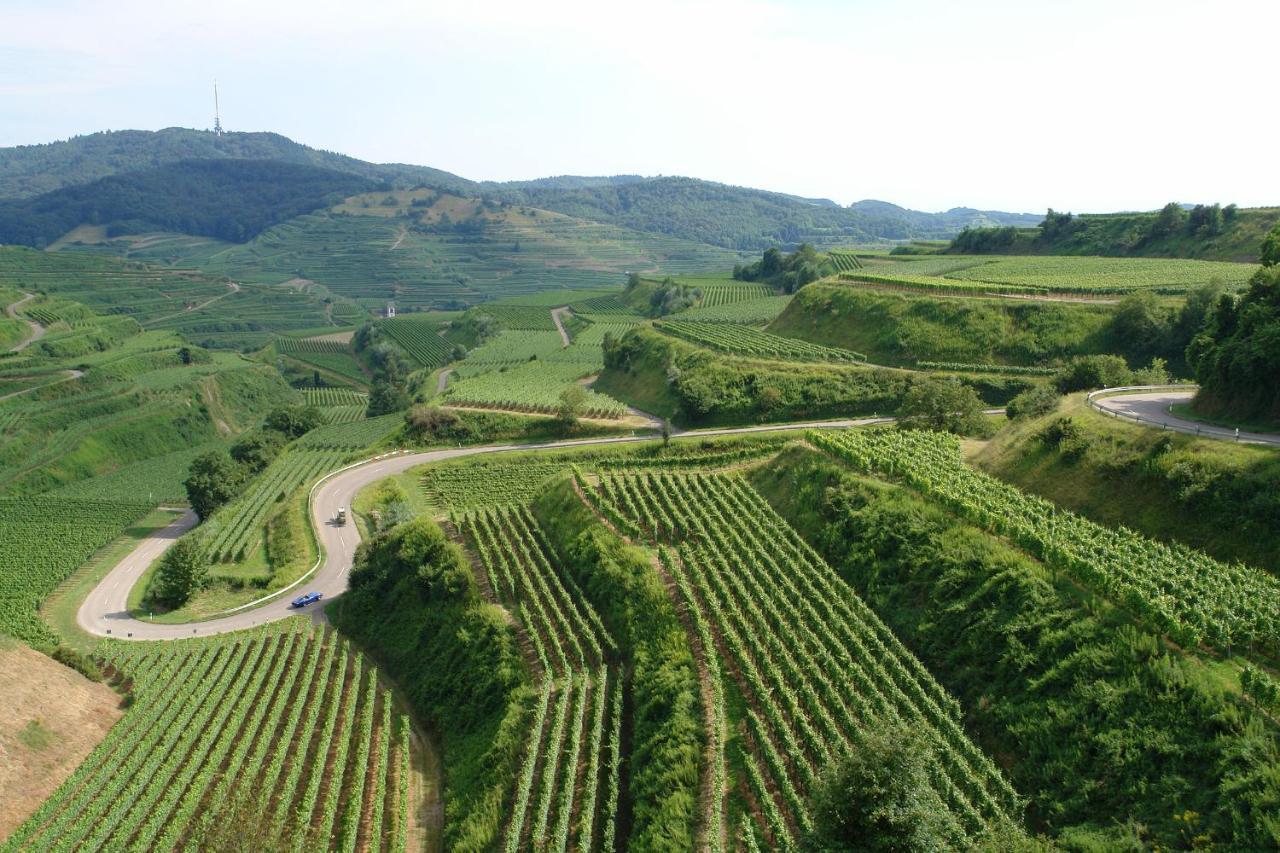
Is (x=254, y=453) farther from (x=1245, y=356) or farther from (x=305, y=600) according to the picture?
(x=1245, y=356)

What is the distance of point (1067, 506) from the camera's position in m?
37.1

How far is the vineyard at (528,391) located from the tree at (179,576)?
33.4 m

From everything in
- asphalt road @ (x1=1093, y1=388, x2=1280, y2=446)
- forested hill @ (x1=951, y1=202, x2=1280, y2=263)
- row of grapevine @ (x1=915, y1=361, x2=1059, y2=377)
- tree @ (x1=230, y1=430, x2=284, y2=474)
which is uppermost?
forested hill @ (x1=951, y1=202, x2=1280, y2=263)

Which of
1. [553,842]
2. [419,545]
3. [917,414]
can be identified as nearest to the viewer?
[553,842]

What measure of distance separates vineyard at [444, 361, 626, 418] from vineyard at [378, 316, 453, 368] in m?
44.9

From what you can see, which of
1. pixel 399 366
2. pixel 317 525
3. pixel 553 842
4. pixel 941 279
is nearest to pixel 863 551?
pixel 553 842

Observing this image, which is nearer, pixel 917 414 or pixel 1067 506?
pixel 1067 506

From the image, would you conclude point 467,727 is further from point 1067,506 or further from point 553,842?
point 1067,506

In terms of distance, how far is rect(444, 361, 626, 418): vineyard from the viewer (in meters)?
81.0

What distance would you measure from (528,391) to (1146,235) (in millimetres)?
91861

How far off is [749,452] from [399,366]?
337 ft

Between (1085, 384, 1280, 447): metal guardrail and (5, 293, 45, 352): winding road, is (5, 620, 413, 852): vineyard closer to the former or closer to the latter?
(1085, 384, 1280, 447): metal guardrail

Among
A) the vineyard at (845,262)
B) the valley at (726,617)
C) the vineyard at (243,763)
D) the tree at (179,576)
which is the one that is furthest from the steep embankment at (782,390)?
the vineyard at (845,262)

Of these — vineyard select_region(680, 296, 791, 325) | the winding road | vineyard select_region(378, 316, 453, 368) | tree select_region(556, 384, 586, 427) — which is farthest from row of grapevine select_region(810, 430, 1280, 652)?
the winding road
